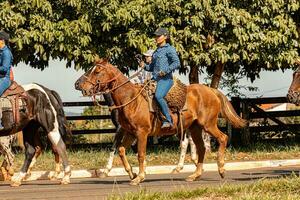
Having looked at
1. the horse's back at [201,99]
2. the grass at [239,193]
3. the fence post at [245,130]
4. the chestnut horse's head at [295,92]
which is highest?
the chestnut horse's head at [295,92]

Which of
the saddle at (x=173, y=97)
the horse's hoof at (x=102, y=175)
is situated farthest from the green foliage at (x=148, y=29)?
the saddle at (x=173, y=97)

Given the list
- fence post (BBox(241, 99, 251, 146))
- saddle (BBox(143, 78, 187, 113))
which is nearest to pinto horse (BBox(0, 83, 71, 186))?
saddle (BBox(143, 78, 187, 113))

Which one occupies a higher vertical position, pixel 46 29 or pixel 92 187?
pixel 46 29

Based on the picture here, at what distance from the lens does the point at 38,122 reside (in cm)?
1479

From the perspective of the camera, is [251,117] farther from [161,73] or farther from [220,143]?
[161,73]

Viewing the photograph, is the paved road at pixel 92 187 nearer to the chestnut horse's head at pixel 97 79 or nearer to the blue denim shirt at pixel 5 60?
the chestnut horse's head at pixel 97 79

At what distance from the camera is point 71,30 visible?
2025cm

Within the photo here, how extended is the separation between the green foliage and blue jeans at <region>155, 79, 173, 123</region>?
611cm

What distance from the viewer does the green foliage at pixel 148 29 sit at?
20203 millimetres

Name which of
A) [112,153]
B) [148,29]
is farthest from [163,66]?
[148,29]

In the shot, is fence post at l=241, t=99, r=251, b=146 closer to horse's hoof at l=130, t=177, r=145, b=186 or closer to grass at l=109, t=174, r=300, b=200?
horse's hoof at l=130, t=177, r=145, b=186

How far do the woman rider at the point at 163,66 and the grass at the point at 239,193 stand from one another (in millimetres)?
3864

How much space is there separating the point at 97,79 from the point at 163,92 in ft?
4.20

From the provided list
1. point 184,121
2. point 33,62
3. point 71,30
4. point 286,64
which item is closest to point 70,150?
point 33,62
